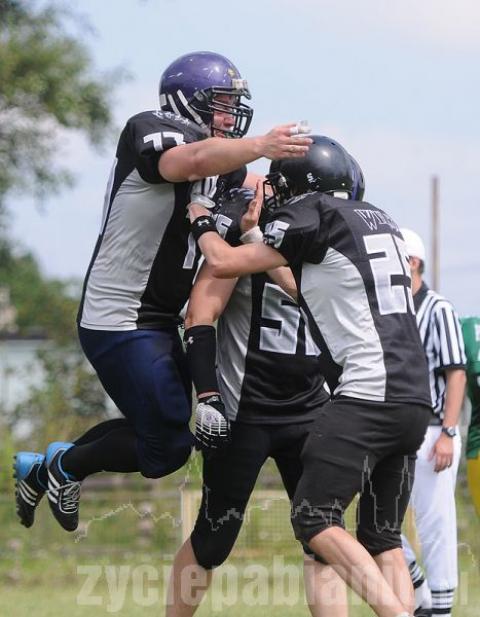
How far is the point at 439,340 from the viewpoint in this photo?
6473 mm

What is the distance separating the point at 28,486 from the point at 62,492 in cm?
31

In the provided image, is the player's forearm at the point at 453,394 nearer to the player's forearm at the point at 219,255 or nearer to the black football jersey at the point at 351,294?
the black football jersey at the point at 351,294

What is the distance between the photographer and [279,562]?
8.50 metres

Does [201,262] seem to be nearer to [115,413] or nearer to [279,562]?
[279,562]

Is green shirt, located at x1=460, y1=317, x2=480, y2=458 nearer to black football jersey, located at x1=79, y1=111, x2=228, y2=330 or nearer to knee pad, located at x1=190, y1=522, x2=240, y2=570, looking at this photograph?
knee pad, located at x1=190, y1=522, x2=240, y2=570

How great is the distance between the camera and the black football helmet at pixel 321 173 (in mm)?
4523

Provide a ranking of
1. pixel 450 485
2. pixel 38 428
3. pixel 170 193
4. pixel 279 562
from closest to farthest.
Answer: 1. pixel 170 193
2. pixel 450 485
3. pixel 279 562
4. pixel 38 428

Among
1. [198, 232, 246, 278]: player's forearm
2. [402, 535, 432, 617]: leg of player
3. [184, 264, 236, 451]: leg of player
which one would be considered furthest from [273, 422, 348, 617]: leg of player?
[402, 535, 432, 617]: leg of player

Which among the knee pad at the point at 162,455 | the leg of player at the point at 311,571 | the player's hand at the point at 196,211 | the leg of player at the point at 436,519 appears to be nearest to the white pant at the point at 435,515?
the leg of player at the point at 436,519

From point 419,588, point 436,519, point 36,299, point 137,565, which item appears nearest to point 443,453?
point 436,519

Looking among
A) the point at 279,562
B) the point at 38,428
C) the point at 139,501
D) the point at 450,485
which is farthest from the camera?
the point at 38,428

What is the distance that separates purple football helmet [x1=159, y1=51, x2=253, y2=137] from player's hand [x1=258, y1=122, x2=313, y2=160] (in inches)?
22.0

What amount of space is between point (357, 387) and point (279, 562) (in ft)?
14.6

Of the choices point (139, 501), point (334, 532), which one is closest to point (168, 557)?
point (139, 501)
